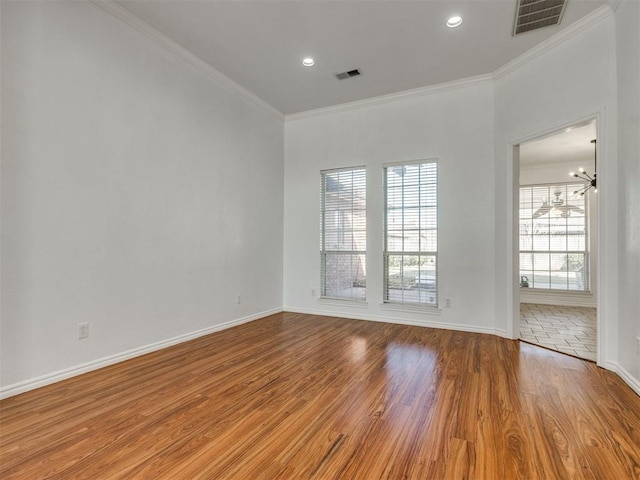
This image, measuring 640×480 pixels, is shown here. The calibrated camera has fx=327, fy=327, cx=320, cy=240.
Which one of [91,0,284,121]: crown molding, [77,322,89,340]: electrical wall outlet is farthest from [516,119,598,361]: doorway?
[77,322,89,340]: electrical wall outlet

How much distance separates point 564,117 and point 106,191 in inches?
174

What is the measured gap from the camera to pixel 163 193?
3.46 m

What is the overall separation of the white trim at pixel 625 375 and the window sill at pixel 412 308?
1803 mm

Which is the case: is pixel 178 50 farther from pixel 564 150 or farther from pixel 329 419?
pixel 564 150

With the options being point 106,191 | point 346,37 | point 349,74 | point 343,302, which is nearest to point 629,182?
point 346,37

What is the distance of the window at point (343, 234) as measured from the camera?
4.99 m

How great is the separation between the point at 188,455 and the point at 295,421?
63 centimetres

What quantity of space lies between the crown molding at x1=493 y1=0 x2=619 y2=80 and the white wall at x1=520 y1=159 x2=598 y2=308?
3.65 metres

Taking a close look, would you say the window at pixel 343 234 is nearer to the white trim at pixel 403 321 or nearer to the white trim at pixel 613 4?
the white trim at pixel 403 321

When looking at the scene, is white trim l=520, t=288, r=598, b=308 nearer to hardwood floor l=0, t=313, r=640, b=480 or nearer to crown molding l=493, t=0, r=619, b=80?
hardwood floor l=0, t=313, r=640, b=480

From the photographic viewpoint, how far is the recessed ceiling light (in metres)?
3.05

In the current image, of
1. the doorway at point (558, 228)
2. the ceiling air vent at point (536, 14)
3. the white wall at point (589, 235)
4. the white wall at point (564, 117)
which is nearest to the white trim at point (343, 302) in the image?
the white wall at point (564, 117)

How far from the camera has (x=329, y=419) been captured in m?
2.06

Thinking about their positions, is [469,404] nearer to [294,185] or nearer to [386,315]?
[386,315]
